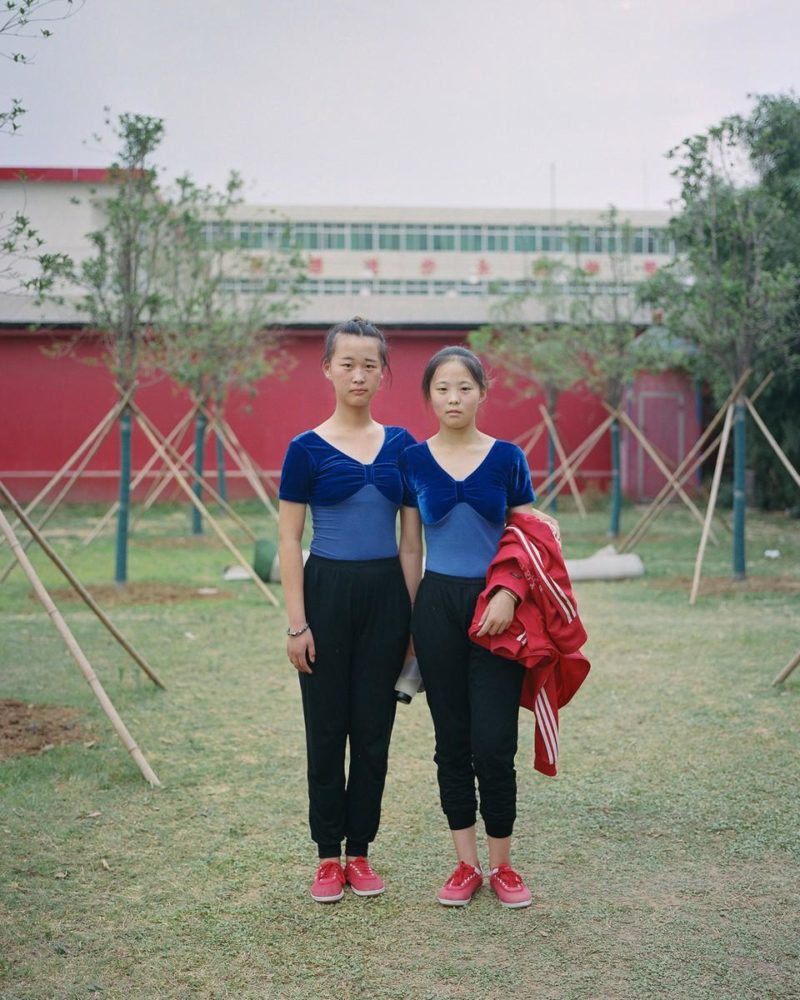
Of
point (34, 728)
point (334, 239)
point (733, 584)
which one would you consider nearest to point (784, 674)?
point (34, 728)

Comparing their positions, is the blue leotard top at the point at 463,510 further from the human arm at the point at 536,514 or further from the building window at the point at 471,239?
the building window at the point at 471,239

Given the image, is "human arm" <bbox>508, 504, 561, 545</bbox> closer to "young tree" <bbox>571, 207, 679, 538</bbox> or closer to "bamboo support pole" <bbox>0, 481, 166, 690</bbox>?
"bamboo support pole" <bbox>0, 481, 166, 690</bbox>

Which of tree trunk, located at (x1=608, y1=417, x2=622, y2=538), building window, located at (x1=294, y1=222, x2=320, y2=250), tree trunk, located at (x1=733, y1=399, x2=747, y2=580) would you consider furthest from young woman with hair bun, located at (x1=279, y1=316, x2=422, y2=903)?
building window, located at (x1=294, y1=222, x2=320, y2=250)

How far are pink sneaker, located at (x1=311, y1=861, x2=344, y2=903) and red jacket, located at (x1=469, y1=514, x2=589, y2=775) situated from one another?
0.67 meters

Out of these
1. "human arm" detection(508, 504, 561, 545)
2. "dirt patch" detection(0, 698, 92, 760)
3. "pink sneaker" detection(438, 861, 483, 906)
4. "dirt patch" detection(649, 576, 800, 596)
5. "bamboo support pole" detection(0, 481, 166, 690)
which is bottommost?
"dirt patch" detection(649, 576, 800, 596)

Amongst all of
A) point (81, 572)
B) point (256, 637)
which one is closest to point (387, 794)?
point (256, 637)

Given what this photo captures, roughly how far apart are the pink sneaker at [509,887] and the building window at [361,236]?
4242 centimetres

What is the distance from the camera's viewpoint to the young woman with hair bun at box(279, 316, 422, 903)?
125 inches

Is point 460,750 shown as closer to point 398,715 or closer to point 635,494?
point 398,715

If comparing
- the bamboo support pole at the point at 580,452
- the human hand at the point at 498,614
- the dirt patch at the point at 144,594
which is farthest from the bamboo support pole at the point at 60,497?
the bamboo support pole at the point at 580,452

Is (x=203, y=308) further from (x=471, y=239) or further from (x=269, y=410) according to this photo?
(x=471, y=239)

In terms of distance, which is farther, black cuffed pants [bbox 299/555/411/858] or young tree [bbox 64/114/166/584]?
young tree [bbox 64/114/166/584]

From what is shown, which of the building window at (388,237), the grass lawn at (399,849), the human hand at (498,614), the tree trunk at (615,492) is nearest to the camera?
the grass lawn at (399,849)

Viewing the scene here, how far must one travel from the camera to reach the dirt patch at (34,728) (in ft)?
15.7
